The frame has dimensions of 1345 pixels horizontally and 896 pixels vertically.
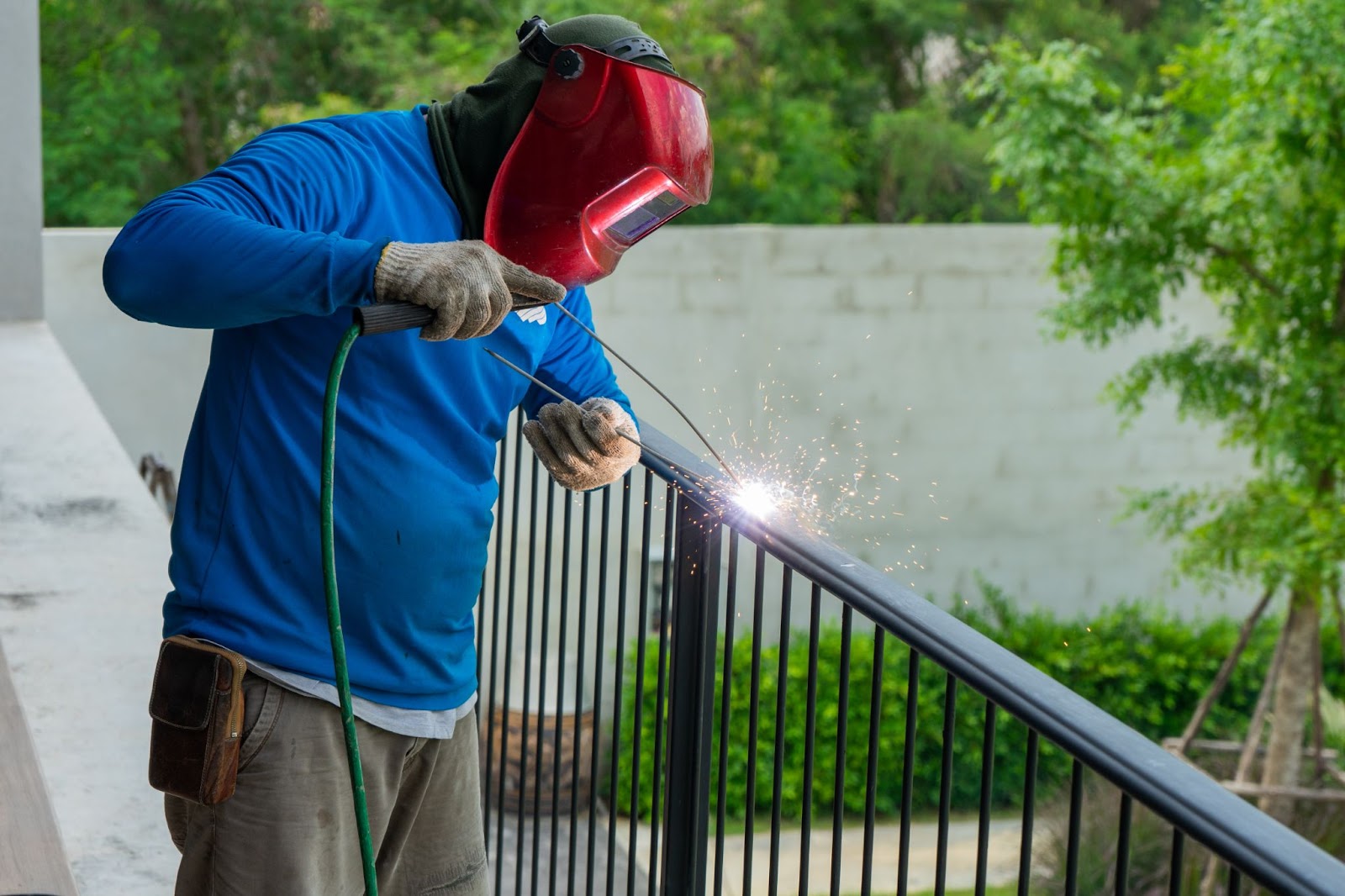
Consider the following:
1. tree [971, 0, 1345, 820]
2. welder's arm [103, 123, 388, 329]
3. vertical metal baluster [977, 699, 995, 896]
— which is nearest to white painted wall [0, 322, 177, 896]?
welder's arm [103, 123, 388, 329]

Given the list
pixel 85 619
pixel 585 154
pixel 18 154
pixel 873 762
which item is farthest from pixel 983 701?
pixel 585 154

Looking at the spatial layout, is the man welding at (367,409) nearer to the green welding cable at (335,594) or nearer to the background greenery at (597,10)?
the green welding cable at (335,594)

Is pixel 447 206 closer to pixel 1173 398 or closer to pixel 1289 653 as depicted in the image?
pixel 1289 653

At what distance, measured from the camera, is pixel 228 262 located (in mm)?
1260

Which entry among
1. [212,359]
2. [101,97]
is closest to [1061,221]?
[212,359]

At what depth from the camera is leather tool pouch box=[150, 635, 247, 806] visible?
4.58 feet

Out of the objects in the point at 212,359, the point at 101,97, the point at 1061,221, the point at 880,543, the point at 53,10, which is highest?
the point at 53,10

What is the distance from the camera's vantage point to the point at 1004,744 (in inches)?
308

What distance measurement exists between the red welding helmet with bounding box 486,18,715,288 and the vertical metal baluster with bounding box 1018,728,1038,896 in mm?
735

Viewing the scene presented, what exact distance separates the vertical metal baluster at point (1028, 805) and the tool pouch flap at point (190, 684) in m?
0.78

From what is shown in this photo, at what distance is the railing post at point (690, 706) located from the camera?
1.78 meters

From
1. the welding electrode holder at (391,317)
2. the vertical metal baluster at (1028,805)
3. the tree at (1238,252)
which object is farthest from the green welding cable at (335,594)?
the tree at (1238,252)

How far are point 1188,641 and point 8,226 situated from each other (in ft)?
21.9

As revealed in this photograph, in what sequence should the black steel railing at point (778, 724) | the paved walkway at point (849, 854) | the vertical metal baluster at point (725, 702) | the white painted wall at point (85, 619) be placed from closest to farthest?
the black steel railing at point (778, 724) < the vertical metal baluster at point (725, 702) < the white painted wall at point (85, 619) < the paved walkway at point (849, 854)
